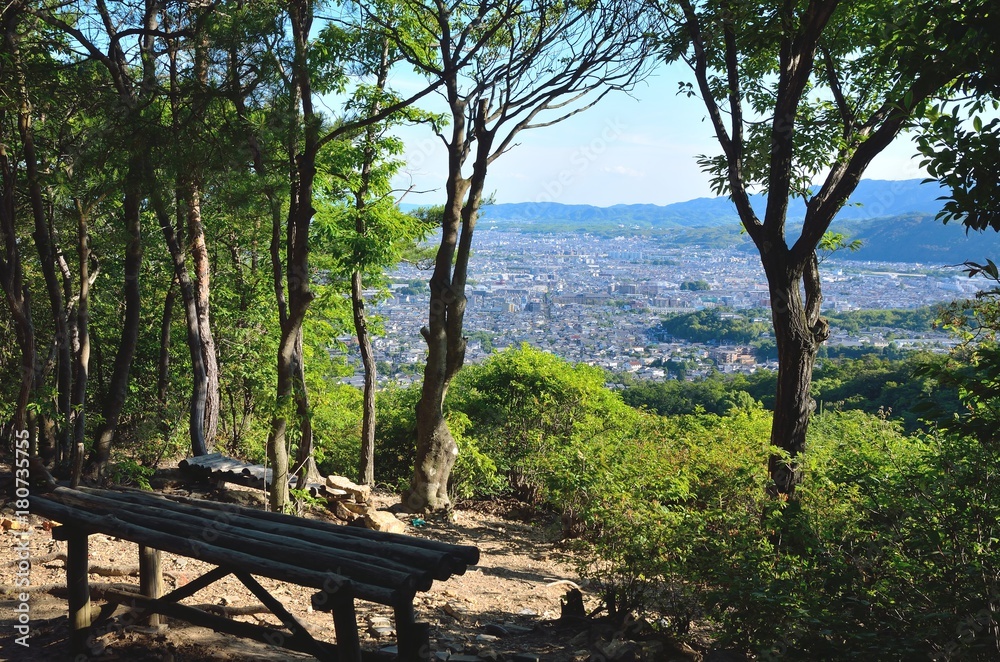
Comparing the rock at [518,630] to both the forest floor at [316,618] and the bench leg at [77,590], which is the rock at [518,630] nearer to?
the forest floor at [316,618]

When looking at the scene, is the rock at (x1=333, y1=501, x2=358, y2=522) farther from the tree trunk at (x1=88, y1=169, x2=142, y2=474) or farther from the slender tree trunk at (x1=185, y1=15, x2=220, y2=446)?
the slender tree trunk at (x1=185, y1=15, x2=220, y2=446)

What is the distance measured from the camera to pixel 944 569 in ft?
11.9

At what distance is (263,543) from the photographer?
366 centimetres

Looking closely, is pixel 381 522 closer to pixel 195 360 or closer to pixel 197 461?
pixel 197 461

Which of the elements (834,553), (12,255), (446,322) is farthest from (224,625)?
(446,322)

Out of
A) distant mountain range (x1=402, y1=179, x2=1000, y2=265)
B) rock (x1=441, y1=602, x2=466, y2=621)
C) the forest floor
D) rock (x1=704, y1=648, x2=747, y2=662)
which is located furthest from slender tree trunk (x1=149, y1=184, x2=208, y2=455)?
Result: distant mountain range (x1=402, y1=179, x2=1000, y2=265)

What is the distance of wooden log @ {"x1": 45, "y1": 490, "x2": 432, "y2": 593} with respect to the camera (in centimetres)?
330

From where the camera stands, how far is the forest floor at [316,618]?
Answer: 4379mm

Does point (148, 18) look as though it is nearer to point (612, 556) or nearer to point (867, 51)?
point (612, 556)

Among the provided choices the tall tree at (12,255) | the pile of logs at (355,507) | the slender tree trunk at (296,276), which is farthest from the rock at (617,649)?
the tall tree at (12,255)

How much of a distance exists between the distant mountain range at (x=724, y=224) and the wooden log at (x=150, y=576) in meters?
26.9

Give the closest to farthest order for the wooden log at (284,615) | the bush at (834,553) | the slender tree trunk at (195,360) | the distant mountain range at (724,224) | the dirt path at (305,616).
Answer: the bush at (834,553) → the wooden log at (284,615) → the dirt path at (305,616) → the slender tree trunk at (195,360) → the distant mountain range at (724,224)

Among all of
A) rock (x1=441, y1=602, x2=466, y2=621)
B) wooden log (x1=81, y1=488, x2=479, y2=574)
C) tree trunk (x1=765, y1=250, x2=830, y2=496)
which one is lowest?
rock (x1=441, y1=602, x2=466, y2=621)

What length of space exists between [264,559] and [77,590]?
1578 mm
